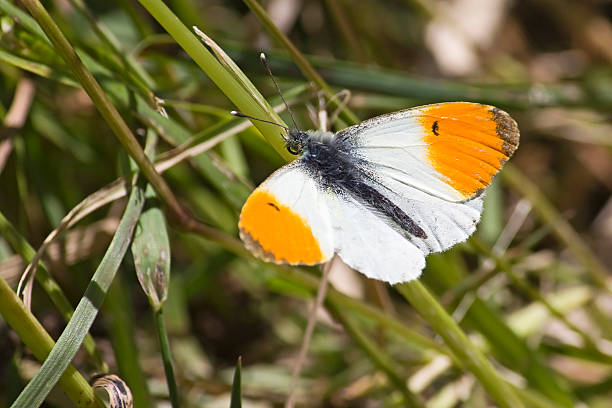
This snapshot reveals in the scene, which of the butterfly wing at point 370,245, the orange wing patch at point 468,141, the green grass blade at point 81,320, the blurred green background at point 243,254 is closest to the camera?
the green grass blade at point 81,320

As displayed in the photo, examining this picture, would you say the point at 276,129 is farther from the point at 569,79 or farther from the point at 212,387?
the point at 569,79

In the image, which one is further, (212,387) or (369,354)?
(212,387)

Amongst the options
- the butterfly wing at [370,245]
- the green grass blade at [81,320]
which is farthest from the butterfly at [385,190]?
the green grass blade at [81,320]

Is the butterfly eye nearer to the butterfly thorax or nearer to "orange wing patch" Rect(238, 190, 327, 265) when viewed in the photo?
the butterfly thorax

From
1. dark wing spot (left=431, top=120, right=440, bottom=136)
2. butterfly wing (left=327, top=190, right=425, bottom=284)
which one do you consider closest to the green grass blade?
butterfly wing (left=327, top=190, right=425, bottom=284)

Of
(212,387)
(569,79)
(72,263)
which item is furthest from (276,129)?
(569,79)

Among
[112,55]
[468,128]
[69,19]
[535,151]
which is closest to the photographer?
[468,128]

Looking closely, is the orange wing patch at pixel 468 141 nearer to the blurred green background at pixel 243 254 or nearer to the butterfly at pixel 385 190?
the butterfly at pixel 385 190
